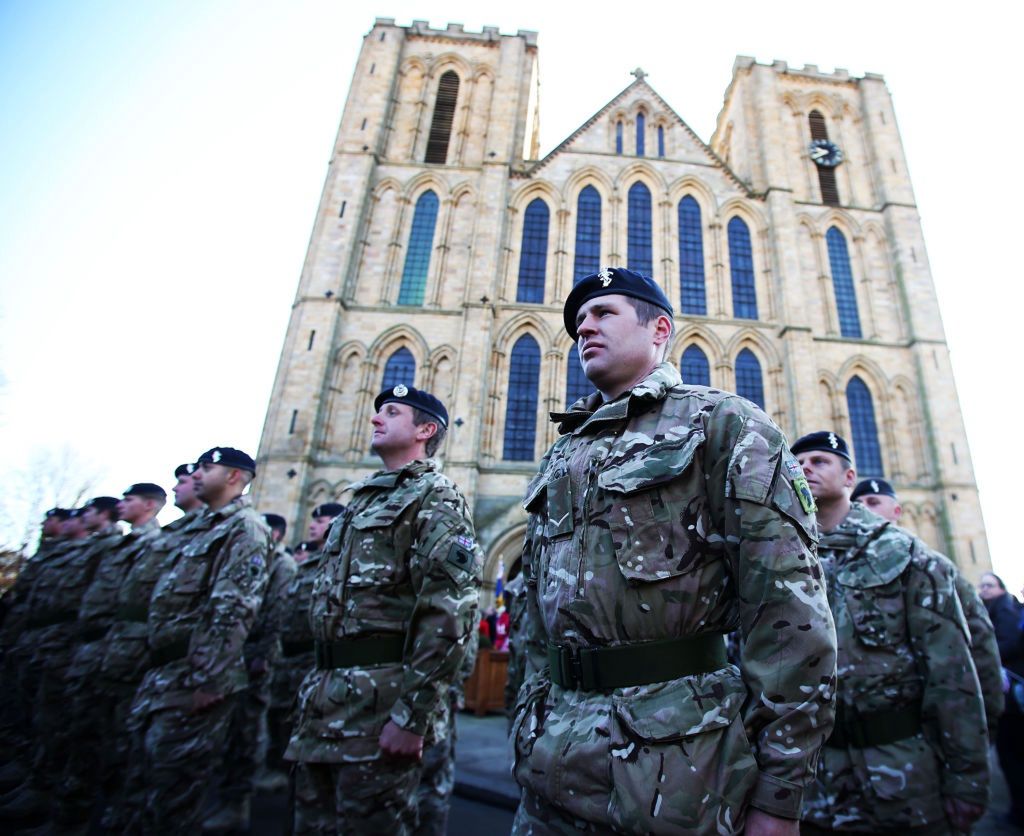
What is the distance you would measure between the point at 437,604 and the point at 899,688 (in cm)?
202

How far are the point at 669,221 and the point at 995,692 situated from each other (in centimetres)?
1656

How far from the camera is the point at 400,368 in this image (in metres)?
16.0

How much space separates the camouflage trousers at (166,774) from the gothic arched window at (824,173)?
72.1 feet

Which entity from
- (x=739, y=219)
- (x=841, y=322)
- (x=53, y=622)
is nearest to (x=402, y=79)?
(x=739, y=219)

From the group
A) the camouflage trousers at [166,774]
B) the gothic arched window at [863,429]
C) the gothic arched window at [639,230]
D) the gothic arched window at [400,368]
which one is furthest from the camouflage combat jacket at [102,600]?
the gothic arched window at [863,429]

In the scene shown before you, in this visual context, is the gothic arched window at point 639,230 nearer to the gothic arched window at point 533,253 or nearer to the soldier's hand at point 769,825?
the gothic arched window at point 533,253

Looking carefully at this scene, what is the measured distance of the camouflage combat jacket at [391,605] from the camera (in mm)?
2412

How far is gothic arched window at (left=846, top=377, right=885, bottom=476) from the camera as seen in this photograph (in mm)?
15898

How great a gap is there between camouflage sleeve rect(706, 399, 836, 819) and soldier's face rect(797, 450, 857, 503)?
172 cm

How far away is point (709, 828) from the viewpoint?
121 centimetres

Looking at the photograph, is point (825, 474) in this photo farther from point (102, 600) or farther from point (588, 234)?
point (588, 234)

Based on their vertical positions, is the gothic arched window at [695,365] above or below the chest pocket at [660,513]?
above

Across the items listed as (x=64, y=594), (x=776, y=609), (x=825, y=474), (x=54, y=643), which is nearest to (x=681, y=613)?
(x=776, y=609)

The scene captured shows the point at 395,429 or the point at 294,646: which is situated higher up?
the point at 395,429
